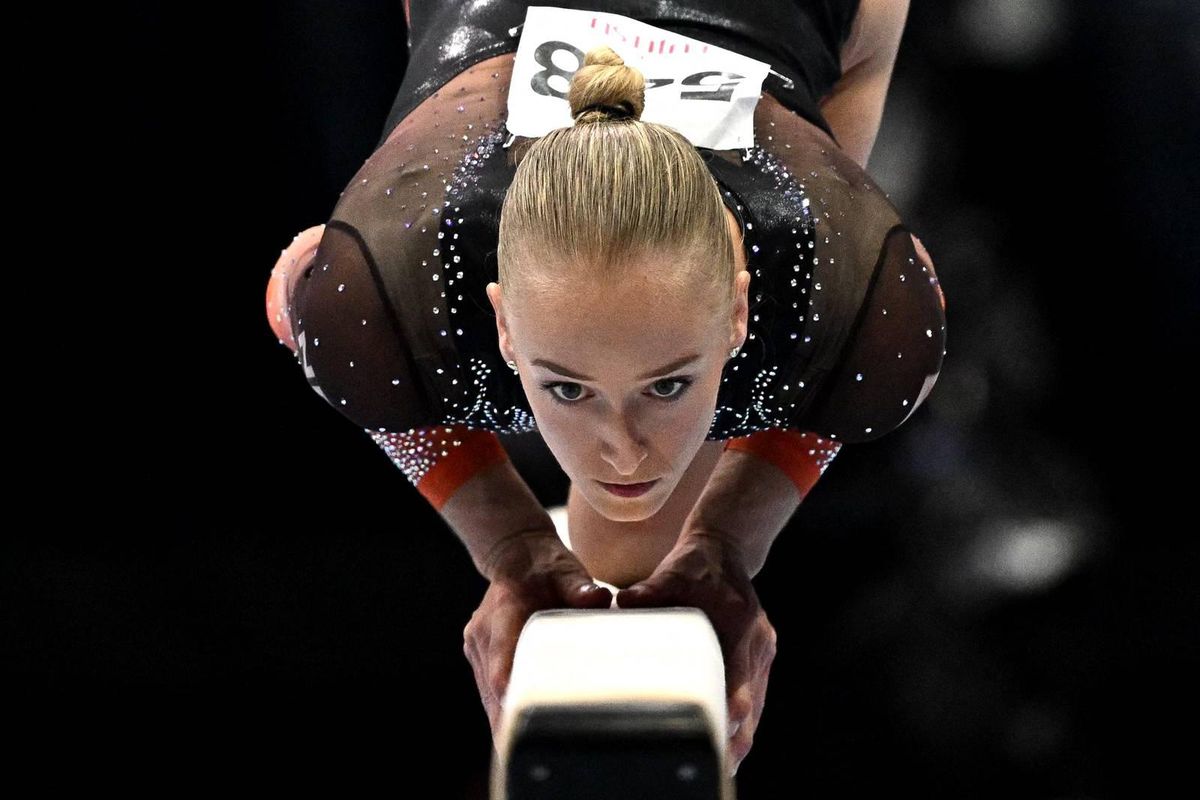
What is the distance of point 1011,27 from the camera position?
1.85m

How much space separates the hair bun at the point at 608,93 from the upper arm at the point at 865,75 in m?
0.56

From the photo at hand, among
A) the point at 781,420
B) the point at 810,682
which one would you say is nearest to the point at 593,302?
the point at 781,420

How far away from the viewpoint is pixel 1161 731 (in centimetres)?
169

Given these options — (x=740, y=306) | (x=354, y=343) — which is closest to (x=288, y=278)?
(x=354, y=343)

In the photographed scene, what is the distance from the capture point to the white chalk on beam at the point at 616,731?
0.76 meters

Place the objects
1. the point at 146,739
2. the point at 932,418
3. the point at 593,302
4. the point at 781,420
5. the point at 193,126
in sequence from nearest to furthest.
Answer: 1. the point at 593,302
2. the point at 781,420
3. the point at 146,739
4. the point at 193,126
5. the point at 932,418

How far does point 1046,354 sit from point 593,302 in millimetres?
1150

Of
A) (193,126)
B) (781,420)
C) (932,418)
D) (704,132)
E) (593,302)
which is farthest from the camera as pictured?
(932,418)

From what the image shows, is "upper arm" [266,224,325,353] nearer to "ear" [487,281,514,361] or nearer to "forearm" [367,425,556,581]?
"forearm" [367,425,556,581]

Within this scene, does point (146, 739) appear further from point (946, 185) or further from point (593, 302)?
point (946, 185)

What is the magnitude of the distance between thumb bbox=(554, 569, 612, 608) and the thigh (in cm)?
21

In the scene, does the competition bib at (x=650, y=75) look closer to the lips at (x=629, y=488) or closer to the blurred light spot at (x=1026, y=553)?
the lips at (x=629, y=488)

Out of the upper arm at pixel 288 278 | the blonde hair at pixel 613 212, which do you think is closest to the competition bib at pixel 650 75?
the blonde hair at pixel 613 212

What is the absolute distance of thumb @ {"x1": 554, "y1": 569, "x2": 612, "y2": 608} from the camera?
110 centimetres
